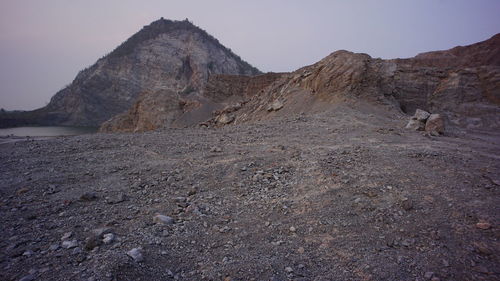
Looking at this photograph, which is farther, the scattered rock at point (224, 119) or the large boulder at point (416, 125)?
the scattered rock at point (224, 119)

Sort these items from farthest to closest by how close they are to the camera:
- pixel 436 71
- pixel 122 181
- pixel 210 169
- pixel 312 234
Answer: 1. pixel 436 71
2. pixel 210 169
3. pixel 122 181
4. pixel 312 234

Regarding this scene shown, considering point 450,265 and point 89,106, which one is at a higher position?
point 89,106

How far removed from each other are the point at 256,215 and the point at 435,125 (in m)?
6.11

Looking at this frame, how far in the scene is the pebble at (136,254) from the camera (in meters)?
2.10

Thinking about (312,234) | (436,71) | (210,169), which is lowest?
(312,234)

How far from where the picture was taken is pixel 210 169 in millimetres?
4137

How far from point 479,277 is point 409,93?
41.3 feet

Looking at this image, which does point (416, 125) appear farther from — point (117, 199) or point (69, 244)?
point (69, 244)

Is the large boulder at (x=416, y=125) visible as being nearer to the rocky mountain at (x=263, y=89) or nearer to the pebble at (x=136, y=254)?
the rocky mountain at (x=263, y=89)

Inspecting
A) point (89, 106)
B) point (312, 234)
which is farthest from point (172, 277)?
point (89, 106)

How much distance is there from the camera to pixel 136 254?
2.14m

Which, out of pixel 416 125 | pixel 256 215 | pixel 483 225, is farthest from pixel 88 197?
pixel 416 125

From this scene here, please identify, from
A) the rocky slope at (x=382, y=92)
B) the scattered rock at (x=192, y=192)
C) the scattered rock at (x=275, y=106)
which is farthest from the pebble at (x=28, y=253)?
the scattered rock at (x=275, y=106)

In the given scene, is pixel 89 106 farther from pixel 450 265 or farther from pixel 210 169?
pixel 450 265
